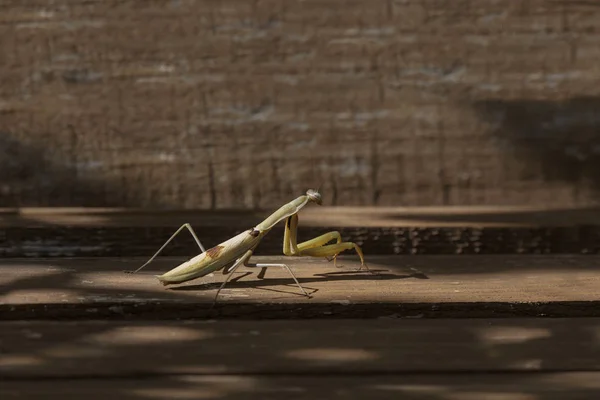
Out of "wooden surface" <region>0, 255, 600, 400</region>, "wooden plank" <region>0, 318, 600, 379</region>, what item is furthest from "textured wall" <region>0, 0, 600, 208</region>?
"wooden plank" <region>0, 318, 600, 379</region>

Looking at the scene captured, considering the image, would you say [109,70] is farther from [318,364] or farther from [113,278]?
[318,364]

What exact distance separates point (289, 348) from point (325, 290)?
0.65ft

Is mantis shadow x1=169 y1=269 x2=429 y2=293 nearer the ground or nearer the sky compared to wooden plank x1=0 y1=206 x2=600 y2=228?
nearer the ground

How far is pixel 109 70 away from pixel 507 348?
43.6 inches

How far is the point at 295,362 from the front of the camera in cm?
92

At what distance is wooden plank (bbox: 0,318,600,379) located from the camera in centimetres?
92

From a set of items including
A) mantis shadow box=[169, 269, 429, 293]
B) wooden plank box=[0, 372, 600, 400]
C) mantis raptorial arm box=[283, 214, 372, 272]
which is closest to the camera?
wooden plank box=[0, 372, 600, 400]

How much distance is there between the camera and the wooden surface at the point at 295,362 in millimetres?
911

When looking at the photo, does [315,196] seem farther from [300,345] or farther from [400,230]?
[300,345]

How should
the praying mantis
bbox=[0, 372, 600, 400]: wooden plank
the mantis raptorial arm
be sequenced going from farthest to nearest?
the mantis raptorial arm < the praying mantis < bbox=[0, 372, 600, 400]: wooden plank

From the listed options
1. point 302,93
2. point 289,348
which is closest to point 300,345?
point 289,348

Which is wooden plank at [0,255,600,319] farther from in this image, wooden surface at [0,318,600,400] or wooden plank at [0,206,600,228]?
wooden plank at [0,206,600,228]

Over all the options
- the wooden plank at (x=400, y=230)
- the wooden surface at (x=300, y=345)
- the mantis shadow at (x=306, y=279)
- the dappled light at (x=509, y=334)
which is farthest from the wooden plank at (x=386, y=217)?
the dappled light at (x=509, y=334)

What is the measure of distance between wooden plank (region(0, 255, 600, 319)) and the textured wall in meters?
0.26
